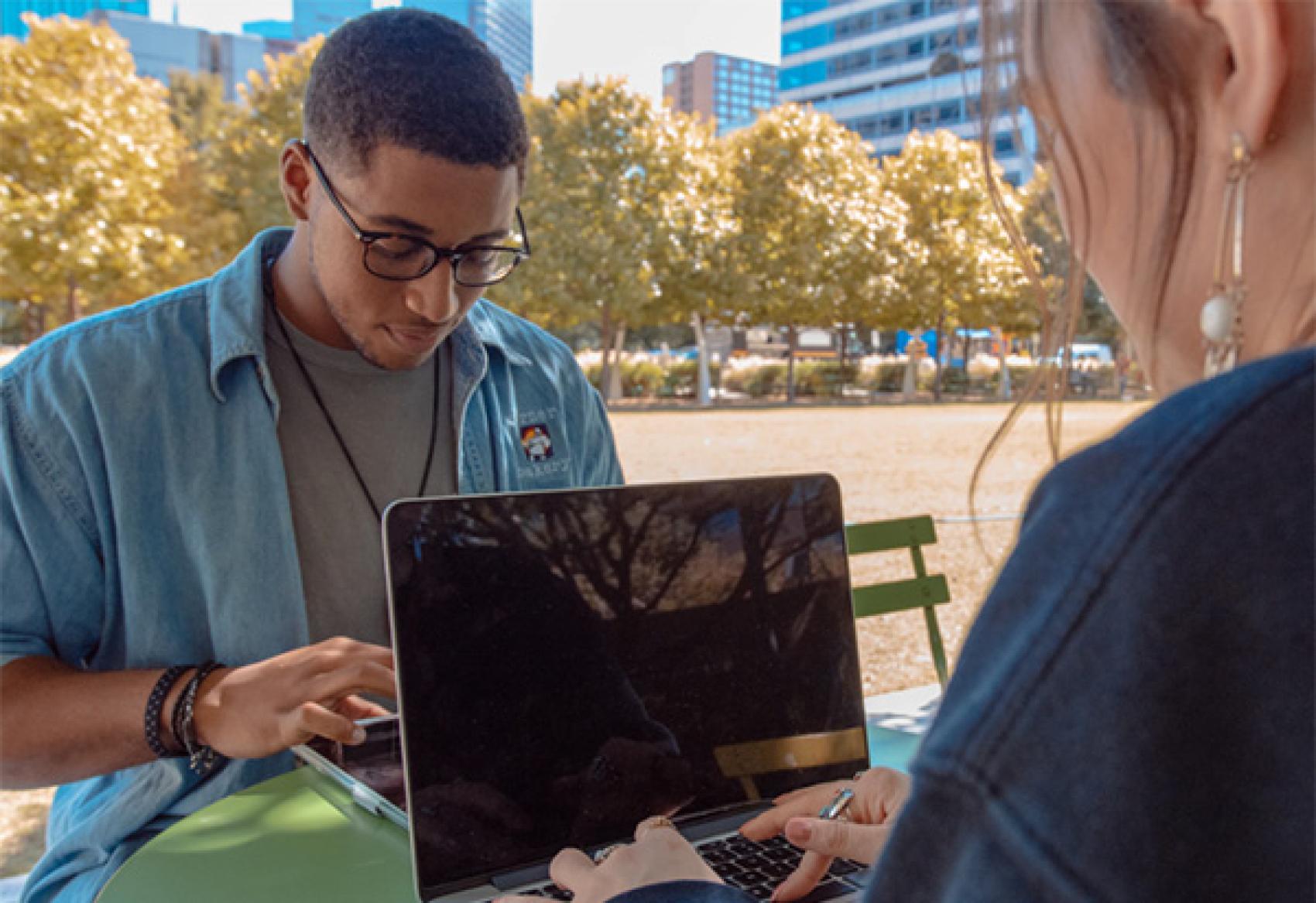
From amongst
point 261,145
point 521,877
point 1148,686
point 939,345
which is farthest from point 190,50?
point 1148,686

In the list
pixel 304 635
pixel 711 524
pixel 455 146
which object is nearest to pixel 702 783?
pixel 711 524

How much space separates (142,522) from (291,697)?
444 mm

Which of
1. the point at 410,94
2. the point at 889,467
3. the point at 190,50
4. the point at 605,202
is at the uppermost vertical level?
the point at 190,50

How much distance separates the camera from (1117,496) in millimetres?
395

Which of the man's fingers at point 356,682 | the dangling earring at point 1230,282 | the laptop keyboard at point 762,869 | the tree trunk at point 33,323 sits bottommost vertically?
the laptop keyboard at point 762,869

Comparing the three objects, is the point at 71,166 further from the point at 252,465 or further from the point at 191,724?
the point at 191,724

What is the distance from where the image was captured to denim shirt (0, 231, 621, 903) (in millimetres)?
1576

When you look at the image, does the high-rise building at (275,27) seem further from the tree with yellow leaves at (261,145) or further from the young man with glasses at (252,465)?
the young man with glasses at (252,465)

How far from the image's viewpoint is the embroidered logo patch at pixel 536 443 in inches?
82.3

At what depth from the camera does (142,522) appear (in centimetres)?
164

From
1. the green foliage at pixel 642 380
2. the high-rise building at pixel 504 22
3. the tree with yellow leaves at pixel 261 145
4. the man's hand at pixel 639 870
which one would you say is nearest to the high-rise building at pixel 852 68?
the green foliage at pixel 642 380

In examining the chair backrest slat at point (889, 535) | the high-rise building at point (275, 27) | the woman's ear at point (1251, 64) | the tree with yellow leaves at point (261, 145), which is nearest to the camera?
the woman's ear at point (1251, 64)

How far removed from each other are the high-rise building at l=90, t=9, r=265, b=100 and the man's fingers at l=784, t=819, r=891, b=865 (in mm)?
34494

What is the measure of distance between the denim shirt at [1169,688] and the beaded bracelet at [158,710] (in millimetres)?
1332
